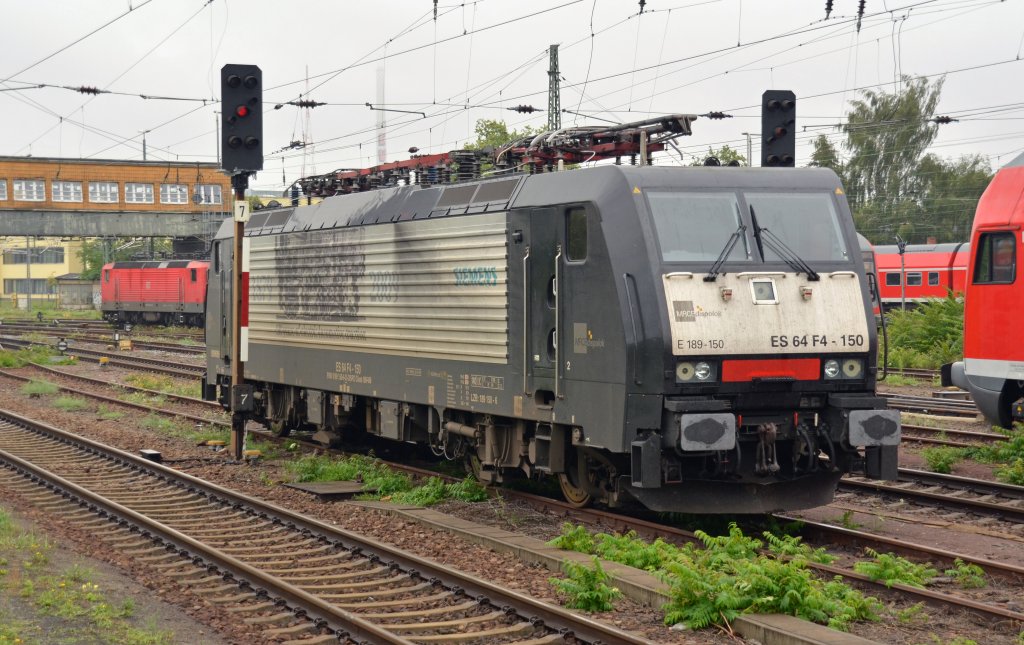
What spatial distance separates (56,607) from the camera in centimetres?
855

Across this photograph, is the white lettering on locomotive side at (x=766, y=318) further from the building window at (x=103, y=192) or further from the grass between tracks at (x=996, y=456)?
the building window at (x=103, y=192)

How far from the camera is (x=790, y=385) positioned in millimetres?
10344

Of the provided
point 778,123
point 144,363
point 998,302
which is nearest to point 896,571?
point 998,302

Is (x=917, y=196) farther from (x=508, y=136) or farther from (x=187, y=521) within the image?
(x=187, y=521)

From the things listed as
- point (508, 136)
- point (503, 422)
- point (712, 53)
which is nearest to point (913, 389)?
point (712, 53)

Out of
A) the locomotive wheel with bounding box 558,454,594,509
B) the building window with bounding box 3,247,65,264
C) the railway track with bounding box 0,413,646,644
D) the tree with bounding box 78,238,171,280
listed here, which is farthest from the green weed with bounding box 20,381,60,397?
the building window with bounding box 3,247,65,264

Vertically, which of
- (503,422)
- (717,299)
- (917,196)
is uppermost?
(917,196)

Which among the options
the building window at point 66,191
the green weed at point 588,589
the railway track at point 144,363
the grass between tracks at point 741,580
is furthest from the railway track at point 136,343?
the green weed at point 588,589

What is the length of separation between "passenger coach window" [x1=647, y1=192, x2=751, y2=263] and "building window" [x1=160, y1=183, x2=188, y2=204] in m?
61.6

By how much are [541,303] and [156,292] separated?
47.2 meters

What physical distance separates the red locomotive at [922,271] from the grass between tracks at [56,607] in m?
36.6

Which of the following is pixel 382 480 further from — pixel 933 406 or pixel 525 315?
pixel 933 406

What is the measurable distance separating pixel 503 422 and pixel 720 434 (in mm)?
3060

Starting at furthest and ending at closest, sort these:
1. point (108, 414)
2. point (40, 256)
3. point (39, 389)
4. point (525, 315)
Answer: point (40, 256) < point (39, 389) < point (108, 414) < point (525, 315)
